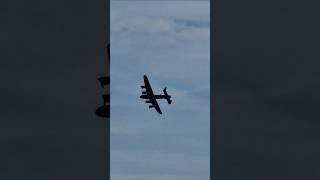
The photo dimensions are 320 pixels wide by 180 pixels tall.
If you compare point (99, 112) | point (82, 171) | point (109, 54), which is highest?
point (109, 54)

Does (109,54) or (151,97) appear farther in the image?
(151,97)

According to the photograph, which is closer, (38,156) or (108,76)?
(108,76)

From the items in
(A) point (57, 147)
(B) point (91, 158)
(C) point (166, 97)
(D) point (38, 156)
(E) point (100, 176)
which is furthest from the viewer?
(C) point (166, 97)

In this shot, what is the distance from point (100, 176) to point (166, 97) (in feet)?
228

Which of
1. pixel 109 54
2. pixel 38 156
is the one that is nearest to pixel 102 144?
pixel 109 54

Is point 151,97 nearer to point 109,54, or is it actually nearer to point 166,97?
point 166,97

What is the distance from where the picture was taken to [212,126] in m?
88.6

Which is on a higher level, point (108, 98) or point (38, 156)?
point (108, 98)

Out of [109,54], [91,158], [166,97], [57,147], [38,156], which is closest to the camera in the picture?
[109,54]

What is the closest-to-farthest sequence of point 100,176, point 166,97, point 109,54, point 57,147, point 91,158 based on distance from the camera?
point 109,54, point 100,176, point 91,158, point 57,147, point 166,97

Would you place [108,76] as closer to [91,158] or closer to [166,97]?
[91,158]

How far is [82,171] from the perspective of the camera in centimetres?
10225

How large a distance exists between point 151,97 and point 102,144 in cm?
7332

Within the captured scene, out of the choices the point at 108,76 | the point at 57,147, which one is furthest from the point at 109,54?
the point at 57,147
